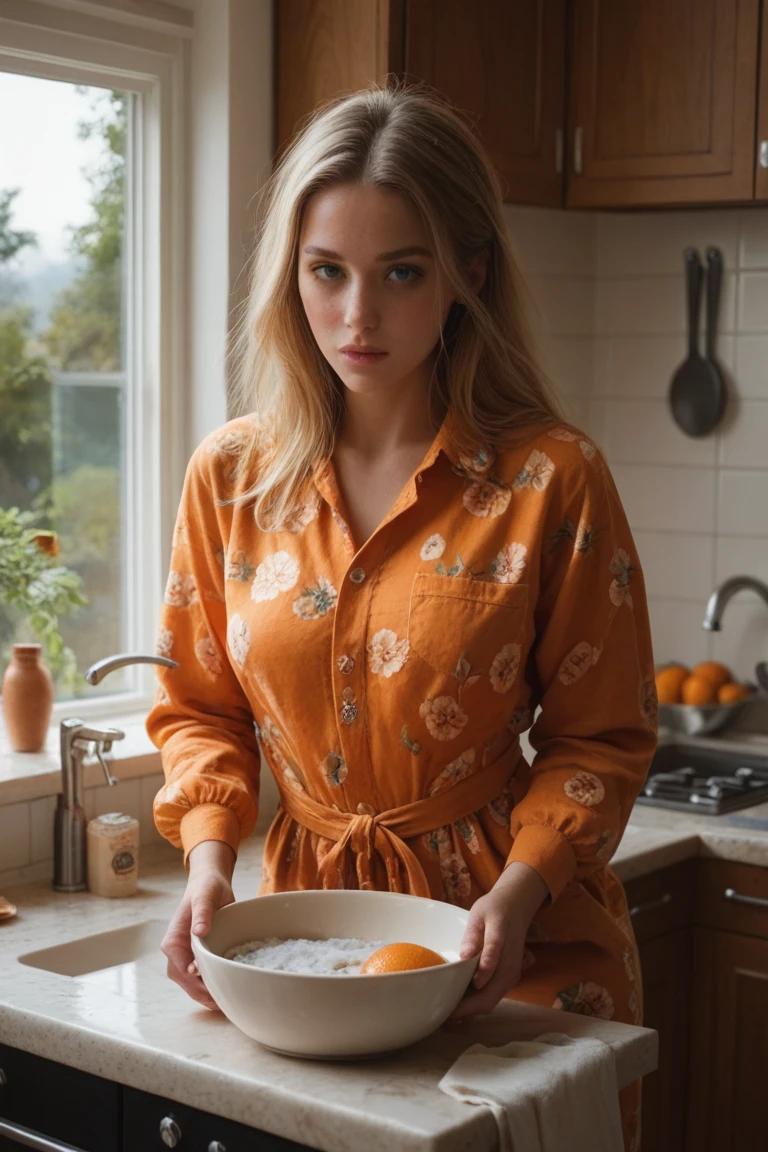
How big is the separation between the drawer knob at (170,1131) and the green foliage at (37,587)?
106 centimetres

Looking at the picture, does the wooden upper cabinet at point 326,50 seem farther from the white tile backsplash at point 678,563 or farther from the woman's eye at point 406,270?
the white tile backsplash at point 678,563

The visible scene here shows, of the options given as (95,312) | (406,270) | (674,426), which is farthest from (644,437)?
(406,270)

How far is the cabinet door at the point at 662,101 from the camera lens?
8.65 ft

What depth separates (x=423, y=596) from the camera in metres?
1.50

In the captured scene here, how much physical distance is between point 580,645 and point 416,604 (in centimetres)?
17

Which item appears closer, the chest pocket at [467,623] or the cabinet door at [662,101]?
the chest pocket at [467,623]

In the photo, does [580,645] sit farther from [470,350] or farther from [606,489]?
[470,350]

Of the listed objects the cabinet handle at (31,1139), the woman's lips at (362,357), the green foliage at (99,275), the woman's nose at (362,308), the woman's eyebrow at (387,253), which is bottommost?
the cabinet handle at (31,1139)

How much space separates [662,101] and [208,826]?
1.77 meters

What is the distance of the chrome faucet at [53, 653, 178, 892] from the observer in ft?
6.79

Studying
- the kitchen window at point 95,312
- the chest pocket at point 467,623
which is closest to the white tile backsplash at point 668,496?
the kitchen window at point 95,312

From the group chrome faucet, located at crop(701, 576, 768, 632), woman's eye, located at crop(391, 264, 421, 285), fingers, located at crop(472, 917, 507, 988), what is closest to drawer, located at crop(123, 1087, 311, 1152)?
fingers, located at crop(472, 917, 507, 988)

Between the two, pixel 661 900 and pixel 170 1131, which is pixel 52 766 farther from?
pixel 661 900

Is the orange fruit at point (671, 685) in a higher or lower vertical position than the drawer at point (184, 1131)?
higher
